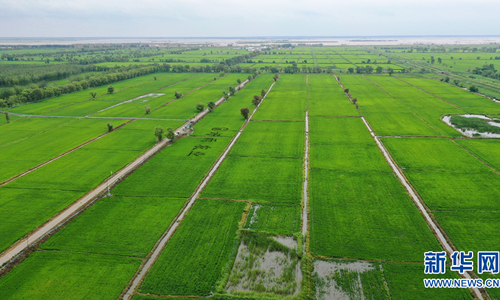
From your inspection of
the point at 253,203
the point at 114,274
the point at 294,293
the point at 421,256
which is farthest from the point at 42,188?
the point at 421,256

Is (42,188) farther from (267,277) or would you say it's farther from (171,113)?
(171,113)

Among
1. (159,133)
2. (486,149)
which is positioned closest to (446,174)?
(486,149)

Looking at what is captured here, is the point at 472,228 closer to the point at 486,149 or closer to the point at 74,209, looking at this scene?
the point at 486,149

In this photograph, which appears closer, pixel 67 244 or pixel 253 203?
pixel 67 244

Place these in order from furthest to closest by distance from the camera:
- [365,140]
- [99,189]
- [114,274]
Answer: [365,140] < [99,189] < [114,274]

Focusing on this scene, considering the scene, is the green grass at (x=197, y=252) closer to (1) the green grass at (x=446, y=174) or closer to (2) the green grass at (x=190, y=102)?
(1) the green grass at (x=446, y=174)

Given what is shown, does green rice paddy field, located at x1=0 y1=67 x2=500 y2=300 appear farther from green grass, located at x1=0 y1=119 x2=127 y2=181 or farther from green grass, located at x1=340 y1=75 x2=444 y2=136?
green grass, located at x1=340 y1=75 x2=444 y2=136

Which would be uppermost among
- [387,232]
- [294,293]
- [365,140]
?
[365,140]

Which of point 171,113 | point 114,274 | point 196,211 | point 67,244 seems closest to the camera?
point 114,274
